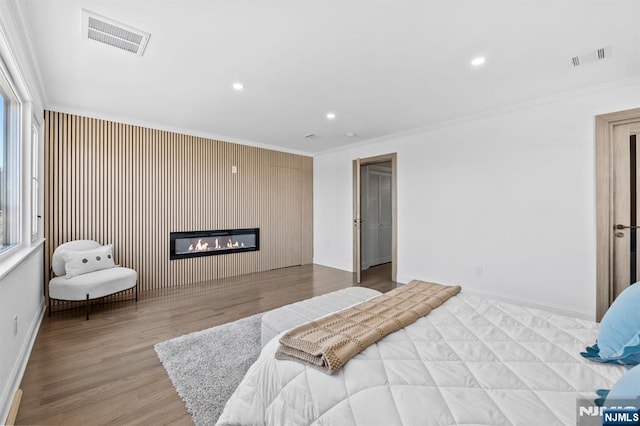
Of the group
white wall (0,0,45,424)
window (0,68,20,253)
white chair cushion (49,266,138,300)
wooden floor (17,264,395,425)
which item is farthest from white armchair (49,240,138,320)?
window (0,68,20,253)

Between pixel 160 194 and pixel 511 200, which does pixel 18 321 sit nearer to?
pixel 160 194

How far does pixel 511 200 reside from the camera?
369cm

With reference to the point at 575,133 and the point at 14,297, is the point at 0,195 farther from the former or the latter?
the point at 575,133

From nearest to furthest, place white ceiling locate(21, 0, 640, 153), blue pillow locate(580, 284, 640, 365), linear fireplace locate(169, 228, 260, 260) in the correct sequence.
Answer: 1. blue pillow locate(580, 284, 640, 365)
2. white ceiling locate(21, 0, 640, 153)
3. linear fireplace locate(169, 228, 260, 260)

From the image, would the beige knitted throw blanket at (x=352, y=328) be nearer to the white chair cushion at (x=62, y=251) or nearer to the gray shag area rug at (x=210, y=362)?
the gray shag area rug at (x=210, y=362)

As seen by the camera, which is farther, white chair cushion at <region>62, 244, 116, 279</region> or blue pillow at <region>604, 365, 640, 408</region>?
white chair cushion at <region>62, 244, 116, 279</region>

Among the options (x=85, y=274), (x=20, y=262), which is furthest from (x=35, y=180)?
(x=20, y=262)

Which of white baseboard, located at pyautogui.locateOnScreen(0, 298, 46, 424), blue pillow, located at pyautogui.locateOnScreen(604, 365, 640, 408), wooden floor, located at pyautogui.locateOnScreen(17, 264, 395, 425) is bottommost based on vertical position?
wooden floor, located at pyautogui.locateOnScreen(17, 264, 395, 425)

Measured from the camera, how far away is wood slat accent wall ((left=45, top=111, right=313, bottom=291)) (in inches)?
147

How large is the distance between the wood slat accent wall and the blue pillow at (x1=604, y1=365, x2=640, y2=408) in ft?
16.3

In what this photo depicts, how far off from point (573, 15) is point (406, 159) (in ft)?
9.57

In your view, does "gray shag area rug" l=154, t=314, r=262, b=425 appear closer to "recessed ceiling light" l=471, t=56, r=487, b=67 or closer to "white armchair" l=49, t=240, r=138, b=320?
"white armchair" l=49, t=240, r=138, b=320

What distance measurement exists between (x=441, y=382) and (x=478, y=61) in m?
2.66

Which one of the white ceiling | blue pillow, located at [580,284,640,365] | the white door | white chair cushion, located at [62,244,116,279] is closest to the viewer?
blue pillow, located at [580,284,640,365]
